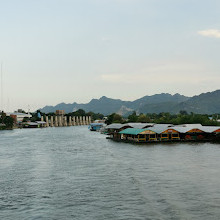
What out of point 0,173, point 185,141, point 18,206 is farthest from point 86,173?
point 185,141

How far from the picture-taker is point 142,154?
62.7 m

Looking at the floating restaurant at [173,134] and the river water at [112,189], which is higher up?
the floating restaurant at [173,134]

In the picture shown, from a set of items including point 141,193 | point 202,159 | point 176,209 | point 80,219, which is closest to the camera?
point 80,219

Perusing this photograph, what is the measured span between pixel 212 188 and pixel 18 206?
796 inches

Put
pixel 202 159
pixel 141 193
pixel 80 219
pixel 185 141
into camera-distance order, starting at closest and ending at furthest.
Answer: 1. pixel 80 219
2. pixel 141 193
3. pixel 202 159
4. pixel 185 141

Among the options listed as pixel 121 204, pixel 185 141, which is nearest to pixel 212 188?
pixel 121 204

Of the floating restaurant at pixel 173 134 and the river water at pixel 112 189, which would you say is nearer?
the river water at pixel 112 189

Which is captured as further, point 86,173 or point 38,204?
point 86,173

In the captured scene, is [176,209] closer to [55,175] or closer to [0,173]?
[55,175]

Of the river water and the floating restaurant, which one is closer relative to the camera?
the river water

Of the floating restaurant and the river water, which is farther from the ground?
the floating restaurant

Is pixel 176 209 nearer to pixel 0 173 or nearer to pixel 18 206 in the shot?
pixel 18 206

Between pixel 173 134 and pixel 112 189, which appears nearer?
pixel 112 189

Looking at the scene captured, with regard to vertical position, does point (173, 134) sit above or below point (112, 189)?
above
